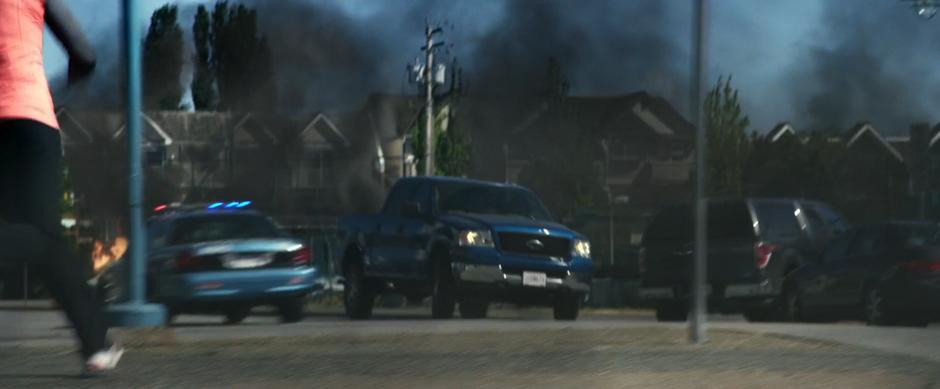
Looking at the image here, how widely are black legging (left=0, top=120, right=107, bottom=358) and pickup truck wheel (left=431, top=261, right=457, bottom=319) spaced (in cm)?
864

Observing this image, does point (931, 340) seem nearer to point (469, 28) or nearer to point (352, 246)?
point (469, 28)

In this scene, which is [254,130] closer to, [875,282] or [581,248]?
[581,248]

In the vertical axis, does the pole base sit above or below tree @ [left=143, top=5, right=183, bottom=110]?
below

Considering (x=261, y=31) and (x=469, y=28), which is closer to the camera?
(x=261, y=31)

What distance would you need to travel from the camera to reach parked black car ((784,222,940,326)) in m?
14.5

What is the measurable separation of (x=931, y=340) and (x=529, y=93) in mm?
3097

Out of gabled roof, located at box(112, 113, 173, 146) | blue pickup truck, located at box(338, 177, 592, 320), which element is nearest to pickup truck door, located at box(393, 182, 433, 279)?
blue pickup truck, located at box(338, 177, 592, 320)

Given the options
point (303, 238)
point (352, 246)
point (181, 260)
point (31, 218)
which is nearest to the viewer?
point (31, 218)

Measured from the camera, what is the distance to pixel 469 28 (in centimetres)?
967

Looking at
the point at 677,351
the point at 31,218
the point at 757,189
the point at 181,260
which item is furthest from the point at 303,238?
the point at 31,218

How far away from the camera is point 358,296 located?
16.0m

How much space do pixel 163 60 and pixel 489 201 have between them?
16.4 feet

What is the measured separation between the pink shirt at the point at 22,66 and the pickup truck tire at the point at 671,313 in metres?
9.54

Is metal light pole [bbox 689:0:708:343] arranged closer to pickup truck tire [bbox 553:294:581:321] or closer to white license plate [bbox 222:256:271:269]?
pickup truck tire [bbox 553:294:581:321]
